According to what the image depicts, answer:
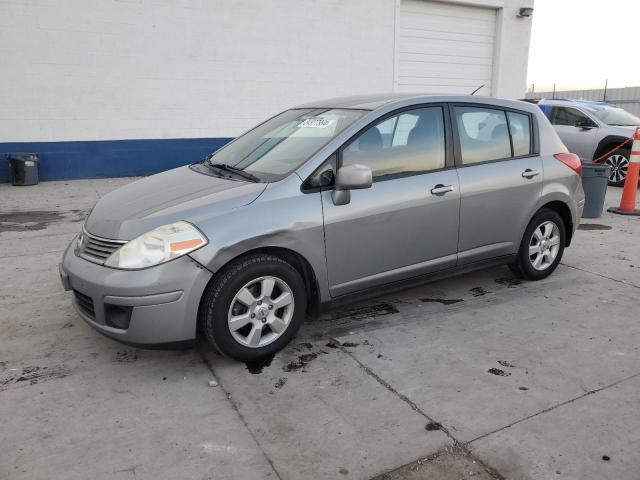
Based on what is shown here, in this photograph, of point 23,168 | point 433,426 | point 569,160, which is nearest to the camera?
point 433,426

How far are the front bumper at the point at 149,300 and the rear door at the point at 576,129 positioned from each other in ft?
30.8

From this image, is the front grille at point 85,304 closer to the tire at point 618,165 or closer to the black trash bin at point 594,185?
the black trash bin at point 594,185

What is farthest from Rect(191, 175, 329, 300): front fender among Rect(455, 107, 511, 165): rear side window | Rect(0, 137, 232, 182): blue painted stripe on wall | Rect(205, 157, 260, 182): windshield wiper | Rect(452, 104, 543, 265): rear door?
Rect(0, 137, 232, 182): blue painted stripe on wall

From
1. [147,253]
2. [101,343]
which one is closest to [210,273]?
[147,253]

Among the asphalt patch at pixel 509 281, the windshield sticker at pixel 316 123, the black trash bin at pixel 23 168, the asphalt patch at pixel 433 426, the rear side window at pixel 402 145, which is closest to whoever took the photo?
the asphalt patch at pixel 433 426

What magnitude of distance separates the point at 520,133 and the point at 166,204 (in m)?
3.07

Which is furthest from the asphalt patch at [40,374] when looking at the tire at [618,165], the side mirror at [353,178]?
the tire at [618,165]

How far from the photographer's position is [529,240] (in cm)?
468

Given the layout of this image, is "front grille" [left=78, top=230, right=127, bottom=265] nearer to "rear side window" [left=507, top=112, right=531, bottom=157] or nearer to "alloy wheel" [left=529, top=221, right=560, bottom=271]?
"rear side window" [left=507, top=112, right=531, bottom=157]

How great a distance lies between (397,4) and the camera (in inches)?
504

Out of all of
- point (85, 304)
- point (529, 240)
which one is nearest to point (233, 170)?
point (85, 304)

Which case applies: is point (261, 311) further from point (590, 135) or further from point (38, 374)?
point (590, 135)

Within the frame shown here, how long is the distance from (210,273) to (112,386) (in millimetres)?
893

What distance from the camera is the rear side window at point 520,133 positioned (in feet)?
14.9
